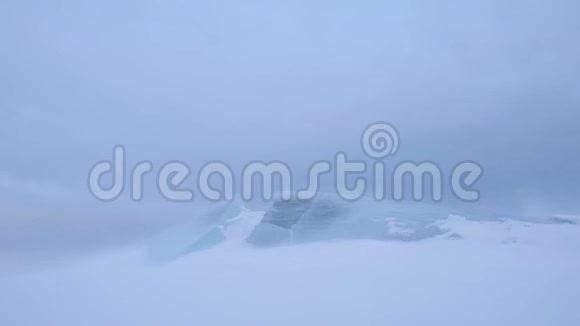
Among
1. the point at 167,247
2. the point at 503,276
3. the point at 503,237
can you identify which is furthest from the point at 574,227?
the point at 167,247

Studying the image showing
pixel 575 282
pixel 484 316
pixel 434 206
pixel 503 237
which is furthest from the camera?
pixel 434 206

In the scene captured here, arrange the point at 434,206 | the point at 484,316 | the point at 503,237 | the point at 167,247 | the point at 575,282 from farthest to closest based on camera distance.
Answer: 1. the point at 434,206
2. the point at 167,247
3. the point at 503,237
4. the point at 575,282
5. the point at 484,316

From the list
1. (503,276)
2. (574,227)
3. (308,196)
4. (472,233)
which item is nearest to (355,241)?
(308,196)

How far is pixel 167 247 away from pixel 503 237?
3.94 meters

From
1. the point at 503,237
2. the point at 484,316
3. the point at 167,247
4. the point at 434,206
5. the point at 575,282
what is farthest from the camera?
the point at 434,206

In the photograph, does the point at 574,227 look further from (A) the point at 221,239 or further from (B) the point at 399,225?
(A) the point at 221,239

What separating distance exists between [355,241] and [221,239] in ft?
5.68

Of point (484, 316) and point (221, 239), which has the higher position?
point (221, 239)

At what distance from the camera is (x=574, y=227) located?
486cm

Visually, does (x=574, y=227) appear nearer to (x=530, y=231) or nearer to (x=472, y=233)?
(x=530, y=231)

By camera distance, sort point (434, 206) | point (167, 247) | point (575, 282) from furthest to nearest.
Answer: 1. point (434, 206)
2. point (167, 247)
3. point (575, 282)

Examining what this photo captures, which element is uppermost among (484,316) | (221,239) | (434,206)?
(434,206)

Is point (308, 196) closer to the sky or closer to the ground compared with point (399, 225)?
closer to the sky

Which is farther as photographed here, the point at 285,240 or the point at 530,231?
the point at 285,240
